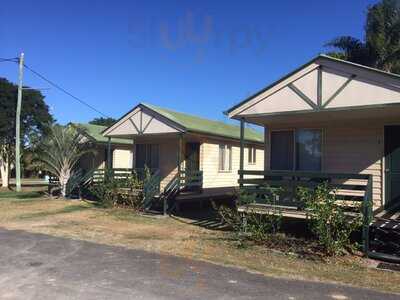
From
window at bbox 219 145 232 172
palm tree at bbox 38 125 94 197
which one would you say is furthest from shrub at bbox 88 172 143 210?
Result: window at bbox 219 145 232 172

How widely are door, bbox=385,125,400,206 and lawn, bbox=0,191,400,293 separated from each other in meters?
3.45

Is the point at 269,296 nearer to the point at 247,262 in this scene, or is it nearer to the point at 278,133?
the point at 247,262

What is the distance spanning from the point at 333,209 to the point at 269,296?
3206 millimetres

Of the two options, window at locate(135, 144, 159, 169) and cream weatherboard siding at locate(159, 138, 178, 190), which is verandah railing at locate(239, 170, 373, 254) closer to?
cream weatherboard siding at locate(159, 138, 178, 190)

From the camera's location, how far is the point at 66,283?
6.30 m

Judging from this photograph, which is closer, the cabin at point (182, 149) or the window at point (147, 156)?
the cabin at point (182, 149)

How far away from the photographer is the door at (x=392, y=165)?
1110cm

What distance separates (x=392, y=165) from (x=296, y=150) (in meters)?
2.63

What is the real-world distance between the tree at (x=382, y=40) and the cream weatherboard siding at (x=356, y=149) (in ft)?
44.3

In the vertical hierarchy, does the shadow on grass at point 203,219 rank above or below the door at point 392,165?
below

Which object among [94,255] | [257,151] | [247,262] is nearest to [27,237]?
[94,255]

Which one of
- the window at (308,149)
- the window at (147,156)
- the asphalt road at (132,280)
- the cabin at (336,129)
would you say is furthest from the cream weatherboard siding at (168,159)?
the asphalt road at (132,280)

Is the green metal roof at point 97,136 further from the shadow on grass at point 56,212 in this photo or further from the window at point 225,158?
the window at point 225,158

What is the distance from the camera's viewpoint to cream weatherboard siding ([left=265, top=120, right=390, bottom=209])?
11.3 m
